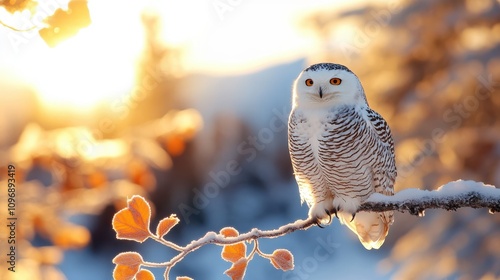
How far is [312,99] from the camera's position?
35.0 inches

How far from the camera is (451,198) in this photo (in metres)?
0.60

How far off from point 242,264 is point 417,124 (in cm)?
310

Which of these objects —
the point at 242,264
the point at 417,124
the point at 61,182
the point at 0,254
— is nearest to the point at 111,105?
the point at 61,182

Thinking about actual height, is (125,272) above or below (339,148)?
below

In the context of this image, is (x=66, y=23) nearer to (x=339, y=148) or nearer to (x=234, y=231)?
(x=234, y=231)

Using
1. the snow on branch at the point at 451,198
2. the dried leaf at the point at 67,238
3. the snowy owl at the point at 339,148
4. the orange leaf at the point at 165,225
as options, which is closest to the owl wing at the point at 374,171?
the snowy owl at the point at 339,148

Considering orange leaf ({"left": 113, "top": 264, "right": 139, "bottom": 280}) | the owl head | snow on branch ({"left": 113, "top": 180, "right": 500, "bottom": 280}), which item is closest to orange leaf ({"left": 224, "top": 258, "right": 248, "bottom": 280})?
snow on branch ({"left": 113, "top": 180, "right": 500, "bottom": 280})

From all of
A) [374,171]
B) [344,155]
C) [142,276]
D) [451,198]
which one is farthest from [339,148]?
[142,276]

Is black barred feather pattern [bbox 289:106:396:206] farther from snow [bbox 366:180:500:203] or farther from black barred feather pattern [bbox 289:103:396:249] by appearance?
snow [bbox 366:180:500:203]

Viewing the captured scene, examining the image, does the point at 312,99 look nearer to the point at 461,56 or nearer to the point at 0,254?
the point at 0,254

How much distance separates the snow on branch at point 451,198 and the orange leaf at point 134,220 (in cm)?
29

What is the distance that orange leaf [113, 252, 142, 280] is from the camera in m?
0.59

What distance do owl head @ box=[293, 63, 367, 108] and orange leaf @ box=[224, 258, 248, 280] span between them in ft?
1.16

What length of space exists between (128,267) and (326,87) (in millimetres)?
444
